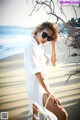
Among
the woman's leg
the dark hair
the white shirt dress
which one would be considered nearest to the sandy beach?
the white shirt dress

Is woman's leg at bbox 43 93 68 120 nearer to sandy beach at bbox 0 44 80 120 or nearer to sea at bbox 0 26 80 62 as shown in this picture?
sandy beach at bbox 0 44 80 120

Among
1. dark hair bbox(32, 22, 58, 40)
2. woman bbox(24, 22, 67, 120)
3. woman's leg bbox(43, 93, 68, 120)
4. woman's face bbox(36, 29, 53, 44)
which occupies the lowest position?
woman's leg bbox(43, 93, 68, 120)

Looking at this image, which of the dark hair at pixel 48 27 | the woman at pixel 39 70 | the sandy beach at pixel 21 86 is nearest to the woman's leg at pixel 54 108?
the woman at pixel 39 70

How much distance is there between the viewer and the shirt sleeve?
7.02ft

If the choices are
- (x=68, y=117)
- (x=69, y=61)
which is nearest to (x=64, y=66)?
(x=69, y=61)

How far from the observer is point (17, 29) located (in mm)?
2168

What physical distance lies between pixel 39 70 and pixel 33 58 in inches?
4.9

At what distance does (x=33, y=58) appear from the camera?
2139mm

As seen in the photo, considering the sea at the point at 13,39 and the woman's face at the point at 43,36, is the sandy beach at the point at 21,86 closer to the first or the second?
the sea at the point at 13,39

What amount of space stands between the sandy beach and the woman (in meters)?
0.07

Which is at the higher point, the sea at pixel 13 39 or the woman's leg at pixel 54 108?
the sea at pixel 13 39

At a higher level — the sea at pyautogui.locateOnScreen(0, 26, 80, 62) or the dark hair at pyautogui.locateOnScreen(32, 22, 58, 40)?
the dark hair at pyautogui.locateOnScreen(32, 22, 58, 40)

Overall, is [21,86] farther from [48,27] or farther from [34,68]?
[48,27]

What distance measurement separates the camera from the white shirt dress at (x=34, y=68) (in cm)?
215
